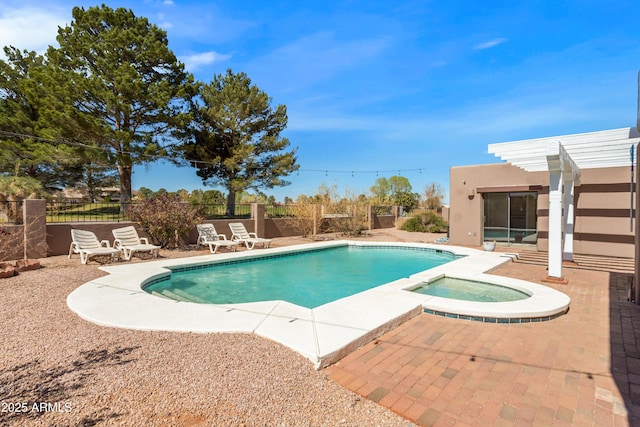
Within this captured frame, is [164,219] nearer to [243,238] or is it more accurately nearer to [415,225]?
[243,238]

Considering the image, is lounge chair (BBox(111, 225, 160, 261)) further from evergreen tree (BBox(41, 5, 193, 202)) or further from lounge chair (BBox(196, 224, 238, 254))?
evergreen tree (BBox(41, 5, 193, 202))

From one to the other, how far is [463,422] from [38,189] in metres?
19.0

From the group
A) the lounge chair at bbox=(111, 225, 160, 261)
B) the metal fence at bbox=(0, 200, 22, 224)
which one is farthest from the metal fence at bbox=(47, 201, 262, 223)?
the lounge chair at bbox=(111, 225, 160, 261)

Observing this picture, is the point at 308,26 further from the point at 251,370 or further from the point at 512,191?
the point at 251,370

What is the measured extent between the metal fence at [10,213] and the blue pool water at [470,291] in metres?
12.3

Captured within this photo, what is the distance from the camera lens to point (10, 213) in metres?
11.0

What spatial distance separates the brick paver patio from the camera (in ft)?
8.58

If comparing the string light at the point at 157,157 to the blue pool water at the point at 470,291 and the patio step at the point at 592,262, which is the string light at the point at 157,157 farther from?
the blue pool water at the point at 470,291

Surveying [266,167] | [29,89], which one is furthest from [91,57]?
[266,167]

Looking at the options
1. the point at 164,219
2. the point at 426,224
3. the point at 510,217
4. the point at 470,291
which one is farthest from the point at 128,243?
the point at 426,224

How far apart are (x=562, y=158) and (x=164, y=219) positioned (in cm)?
1138

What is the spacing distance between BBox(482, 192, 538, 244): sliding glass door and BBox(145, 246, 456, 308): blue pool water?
261cm

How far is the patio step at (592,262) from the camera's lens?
898 cm

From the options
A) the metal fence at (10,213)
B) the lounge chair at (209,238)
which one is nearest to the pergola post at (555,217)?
the lounge chair at (209,238)
